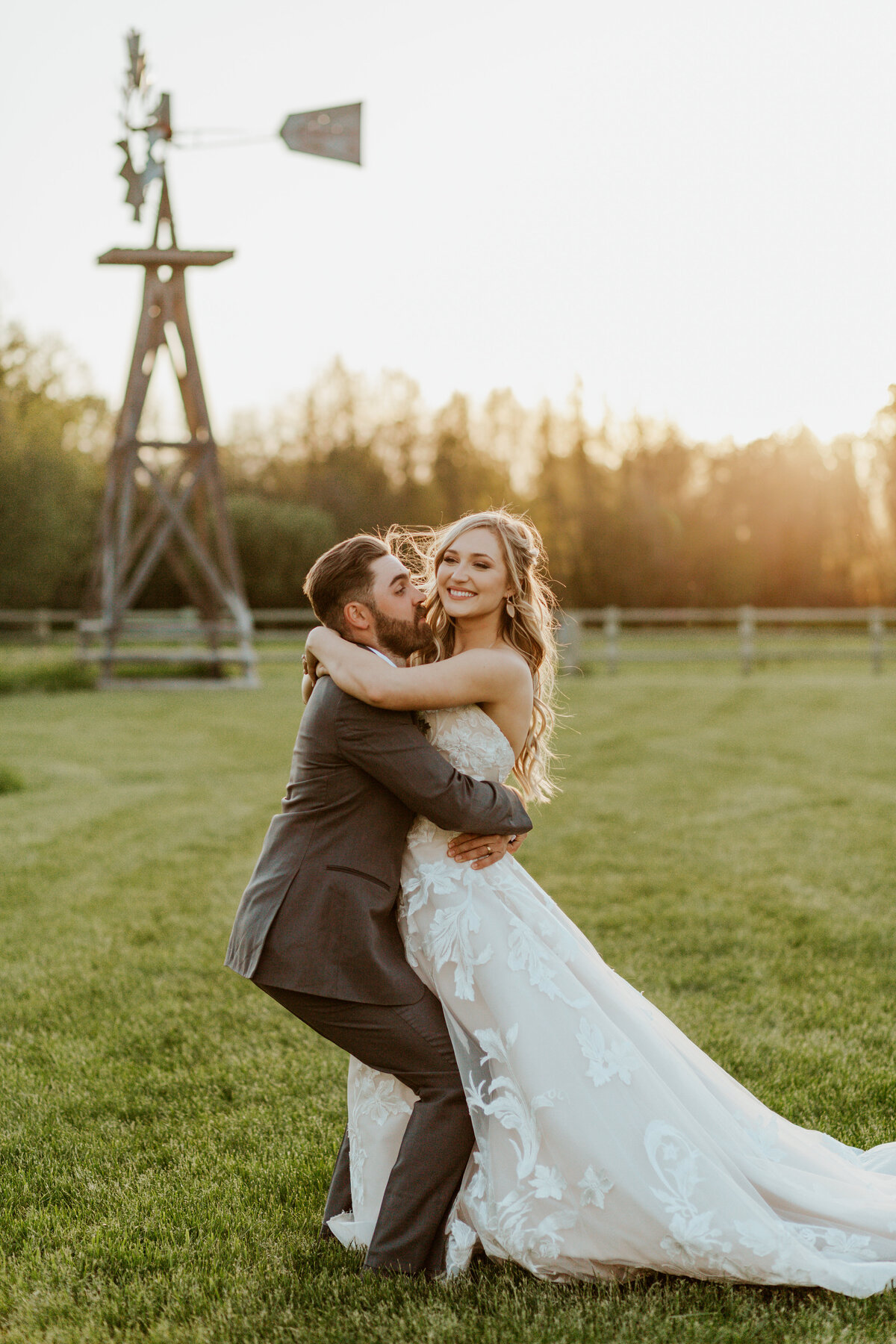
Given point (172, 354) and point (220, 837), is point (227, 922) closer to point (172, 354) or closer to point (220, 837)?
point (220, 837)

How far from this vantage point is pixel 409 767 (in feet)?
9.02

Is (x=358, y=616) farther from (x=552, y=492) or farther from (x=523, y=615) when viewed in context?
(x=552, y=492)

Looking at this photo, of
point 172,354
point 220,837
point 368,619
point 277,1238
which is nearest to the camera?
point 368,619

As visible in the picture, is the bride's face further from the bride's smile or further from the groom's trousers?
the groom's trousers

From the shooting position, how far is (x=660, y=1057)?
113 inches

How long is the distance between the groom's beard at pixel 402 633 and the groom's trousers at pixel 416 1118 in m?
0.92

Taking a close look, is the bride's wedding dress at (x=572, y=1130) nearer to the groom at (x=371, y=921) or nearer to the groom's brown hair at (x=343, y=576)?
the groom at (x=371, y=921)

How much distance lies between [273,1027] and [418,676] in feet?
9.01

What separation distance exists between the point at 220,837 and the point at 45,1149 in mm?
4906

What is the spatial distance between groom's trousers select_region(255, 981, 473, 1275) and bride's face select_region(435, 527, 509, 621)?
3.52ft

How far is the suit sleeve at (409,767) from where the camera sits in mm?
2752

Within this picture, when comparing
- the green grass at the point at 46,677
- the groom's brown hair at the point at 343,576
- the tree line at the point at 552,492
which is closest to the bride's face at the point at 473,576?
the groom's brown hair at the point at 343,576

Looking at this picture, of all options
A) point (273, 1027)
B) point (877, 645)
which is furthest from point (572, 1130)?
point (877, 645)

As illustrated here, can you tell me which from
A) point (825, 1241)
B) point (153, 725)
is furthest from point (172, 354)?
point (825, 1241)
